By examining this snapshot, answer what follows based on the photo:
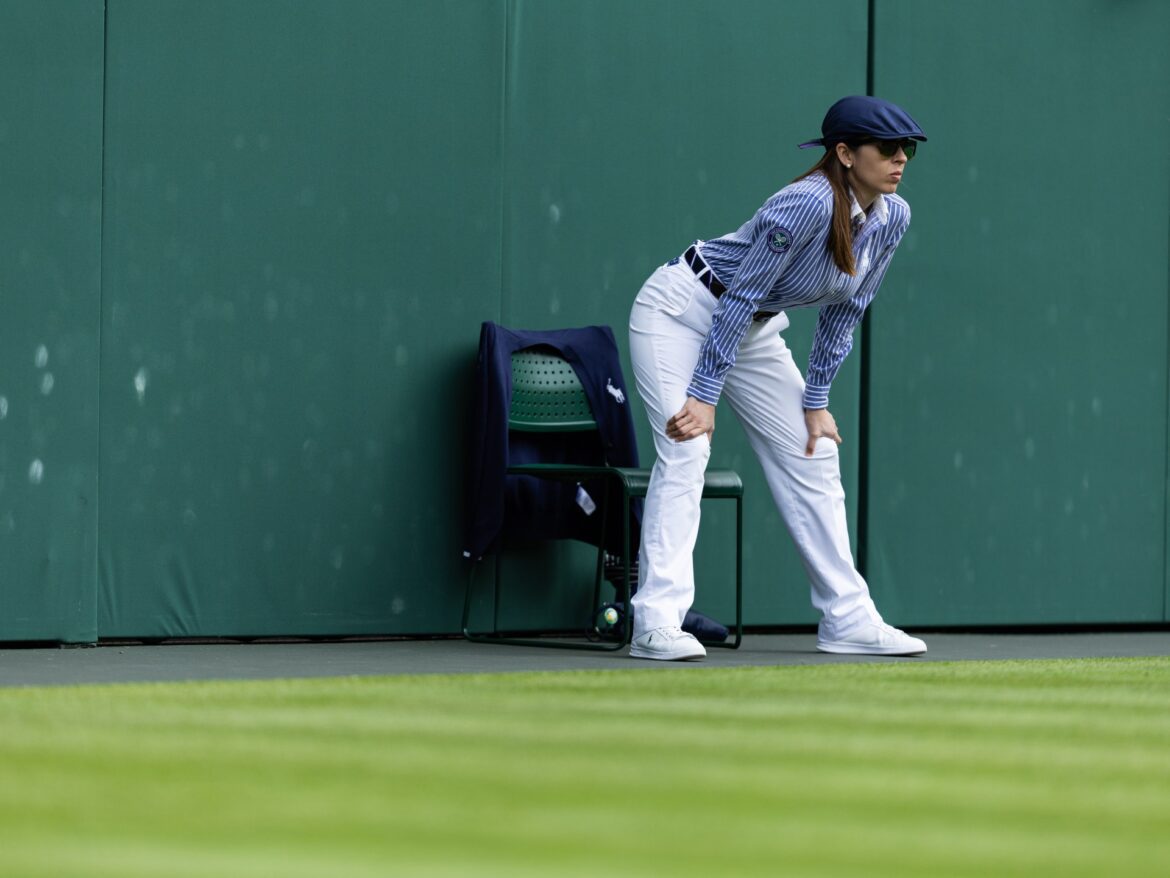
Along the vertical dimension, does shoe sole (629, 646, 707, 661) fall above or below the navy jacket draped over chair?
below

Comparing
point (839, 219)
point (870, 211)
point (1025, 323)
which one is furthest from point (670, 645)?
point (1025, 323)

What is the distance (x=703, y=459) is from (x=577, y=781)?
3.12 meters

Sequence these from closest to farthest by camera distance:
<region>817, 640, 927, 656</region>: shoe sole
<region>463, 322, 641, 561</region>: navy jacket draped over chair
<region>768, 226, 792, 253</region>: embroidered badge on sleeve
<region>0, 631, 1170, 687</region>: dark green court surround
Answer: <region>0, 631, 1170, 687</region>: dark green court surround < <region>768, 226, 792, 253</region>: embroidered badge on sleeve < <region>817, 640, 927, 656</region>: shoe sole < <region>463, 322, 641, 561</region>: navy jacket draped over chair

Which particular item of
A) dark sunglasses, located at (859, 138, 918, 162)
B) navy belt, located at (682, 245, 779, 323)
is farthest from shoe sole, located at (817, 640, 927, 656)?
dark sunglasses, located at (859, 138, 918, 162)

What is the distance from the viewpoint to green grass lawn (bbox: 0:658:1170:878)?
2.49 metres

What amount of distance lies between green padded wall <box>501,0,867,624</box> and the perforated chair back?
0.65 feet

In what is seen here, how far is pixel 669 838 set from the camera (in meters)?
2.64

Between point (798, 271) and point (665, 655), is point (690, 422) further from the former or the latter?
point (665, 655)

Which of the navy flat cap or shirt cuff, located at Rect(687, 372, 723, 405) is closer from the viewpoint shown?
the navy flat cap

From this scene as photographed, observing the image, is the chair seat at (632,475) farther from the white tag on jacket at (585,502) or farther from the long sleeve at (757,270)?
the long sleeve at (757,270)

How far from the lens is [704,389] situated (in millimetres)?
6203

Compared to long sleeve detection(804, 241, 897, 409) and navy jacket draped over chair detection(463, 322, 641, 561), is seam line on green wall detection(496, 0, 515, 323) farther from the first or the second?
long sleeve detection(804, 241, 897, 409)

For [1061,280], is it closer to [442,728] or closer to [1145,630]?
[1145,630]

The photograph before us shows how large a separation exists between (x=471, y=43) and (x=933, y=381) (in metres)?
2.27
